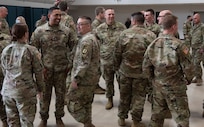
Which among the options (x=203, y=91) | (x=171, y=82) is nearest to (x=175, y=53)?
(x=171, y=82)

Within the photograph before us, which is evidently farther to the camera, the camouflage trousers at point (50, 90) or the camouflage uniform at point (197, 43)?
the camouflage uniform at point (197, 43)

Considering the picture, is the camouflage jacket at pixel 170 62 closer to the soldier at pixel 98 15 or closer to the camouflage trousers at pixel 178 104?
the camouflage trousers at pixel 178 104

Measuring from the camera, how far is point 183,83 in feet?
10.3

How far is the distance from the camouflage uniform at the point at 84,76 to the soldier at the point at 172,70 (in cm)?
78

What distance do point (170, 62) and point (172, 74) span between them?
5.6 inches

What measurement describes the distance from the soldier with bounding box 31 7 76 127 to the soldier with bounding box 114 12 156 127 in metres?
0.75

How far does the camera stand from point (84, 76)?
360 cm

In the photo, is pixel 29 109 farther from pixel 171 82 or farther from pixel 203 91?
pixel 203 91

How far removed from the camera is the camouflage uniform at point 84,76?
346 centimetres

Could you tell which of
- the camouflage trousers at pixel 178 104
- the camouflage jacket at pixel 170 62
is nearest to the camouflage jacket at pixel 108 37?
the camouflage jacket at pixel 170 62

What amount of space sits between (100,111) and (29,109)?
209cm

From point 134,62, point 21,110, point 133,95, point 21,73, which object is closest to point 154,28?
point 134,62

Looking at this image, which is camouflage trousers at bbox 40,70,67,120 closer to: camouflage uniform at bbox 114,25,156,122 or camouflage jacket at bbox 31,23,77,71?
camouflage jacket at bbox 31,23,77,71

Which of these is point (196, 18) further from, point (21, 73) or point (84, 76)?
point (21, 73)
